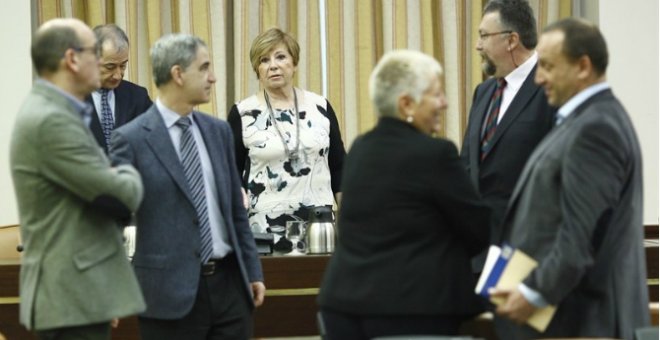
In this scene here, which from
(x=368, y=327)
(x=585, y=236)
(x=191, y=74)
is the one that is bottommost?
(x=368, y=327)

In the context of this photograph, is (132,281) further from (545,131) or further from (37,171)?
(545,131)

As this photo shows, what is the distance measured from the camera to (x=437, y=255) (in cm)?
319

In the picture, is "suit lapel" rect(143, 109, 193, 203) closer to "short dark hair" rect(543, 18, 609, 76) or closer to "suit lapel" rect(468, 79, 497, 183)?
"suit lapel" rect(468, 79, 497, 183)

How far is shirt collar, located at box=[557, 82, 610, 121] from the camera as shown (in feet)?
10.9

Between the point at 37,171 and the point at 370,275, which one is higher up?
the point at 37,171

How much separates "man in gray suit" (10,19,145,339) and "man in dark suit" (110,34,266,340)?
1.36 feet

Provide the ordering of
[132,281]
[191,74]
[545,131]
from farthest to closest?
[545,131] < [191,74] < [132,281]

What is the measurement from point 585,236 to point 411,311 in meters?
0.50

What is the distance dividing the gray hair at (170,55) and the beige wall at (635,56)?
3.56 m

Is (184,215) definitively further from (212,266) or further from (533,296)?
(533,296)

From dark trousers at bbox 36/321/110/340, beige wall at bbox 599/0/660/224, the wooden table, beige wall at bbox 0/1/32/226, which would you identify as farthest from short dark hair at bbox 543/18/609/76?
beige wall at bbox 0/1/32/226

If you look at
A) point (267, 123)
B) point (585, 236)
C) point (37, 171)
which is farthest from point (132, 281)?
point (267, 123)

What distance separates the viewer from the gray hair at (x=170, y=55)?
3861 millimetres

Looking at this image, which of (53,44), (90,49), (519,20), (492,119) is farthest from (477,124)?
(53,44)
